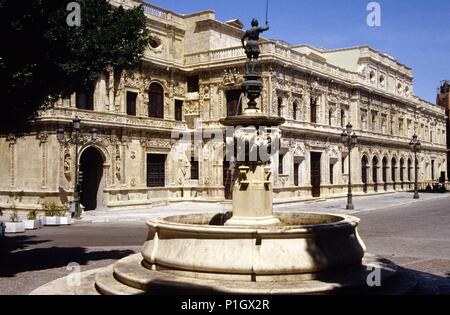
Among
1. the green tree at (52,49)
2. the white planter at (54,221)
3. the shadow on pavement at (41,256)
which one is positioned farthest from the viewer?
the white planter at (54,221)

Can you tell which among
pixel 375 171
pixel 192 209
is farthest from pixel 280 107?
pixel 375 171

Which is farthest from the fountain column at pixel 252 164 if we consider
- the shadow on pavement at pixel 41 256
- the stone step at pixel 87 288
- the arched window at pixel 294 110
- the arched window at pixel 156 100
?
the arched window at pixel 294 110

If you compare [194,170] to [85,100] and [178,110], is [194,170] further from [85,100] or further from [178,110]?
[85,100]

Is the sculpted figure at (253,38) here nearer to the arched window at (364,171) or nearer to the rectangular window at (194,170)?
the rectangular window at (194,170)

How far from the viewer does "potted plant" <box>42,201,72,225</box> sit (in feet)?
70.7

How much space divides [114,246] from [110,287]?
21.6 ft

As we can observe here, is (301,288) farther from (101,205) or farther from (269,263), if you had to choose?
(101,205)

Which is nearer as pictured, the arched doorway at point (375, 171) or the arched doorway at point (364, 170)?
the arched doorway at point (364, 170)

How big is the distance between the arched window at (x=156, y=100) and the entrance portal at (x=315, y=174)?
36.2 feet

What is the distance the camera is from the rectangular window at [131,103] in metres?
30.5

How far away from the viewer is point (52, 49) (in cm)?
1084

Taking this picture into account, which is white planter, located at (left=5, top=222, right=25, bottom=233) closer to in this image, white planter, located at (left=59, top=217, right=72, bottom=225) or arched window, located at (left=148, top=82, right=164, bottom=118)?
white planter, located at (left=59, top=217, right=72, bottom=225)

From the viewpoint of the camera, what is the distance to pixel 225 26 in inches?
1432

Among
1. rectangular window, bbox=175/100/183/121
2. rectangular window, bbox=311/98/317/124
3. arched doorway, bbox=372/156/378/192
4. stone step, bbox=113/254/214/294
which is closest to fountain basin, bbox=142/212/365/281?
stone step, bbox=113/254/214/294
